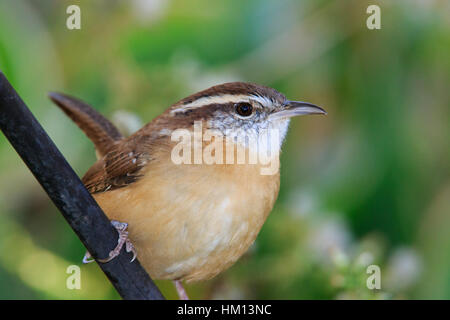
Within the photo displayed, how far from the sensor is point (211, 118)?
7.38ft

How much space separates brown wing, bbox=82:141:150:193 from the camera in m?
2.28

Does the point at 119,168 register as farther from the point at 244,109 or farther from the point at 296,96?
the point at 296,96

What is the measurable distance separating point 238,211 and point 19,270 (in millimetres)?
1554

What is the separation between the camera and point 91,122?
113 inches

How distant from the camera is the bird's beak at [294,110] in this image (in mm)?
2320

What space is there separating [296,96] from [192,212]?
1.61 metres

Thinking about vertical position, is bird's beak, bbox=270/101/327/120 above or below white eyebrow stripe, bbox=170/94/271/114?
below

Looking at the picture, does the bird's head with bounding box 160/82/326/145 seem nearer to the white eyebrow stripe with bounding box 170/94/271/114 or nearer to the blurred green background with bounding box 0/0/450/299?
the white eyebrow stripe with bounding box 170/94/271/114

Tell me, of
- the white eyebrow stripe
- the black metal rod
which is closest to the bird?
the white eyebrow stripe

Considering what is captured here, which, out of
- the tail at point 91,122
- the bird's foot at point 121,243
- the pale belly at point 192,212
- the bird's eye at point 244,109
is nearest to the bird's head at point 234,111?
the bird's eye at point 244,109

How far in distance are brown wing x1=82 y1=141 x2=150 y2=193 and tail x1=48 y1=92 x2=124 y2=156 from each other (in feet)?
1.17
